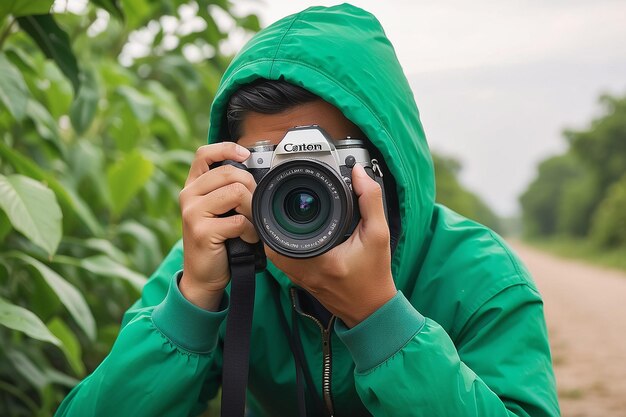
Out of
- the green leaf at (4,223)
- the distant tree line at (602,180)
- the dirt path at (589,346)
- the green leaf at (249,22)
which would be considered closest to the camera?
the green leaf at (4,223)

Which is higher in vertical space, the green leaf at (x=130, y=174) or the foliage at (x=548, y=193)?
the green leaf at (x=130, y=174)

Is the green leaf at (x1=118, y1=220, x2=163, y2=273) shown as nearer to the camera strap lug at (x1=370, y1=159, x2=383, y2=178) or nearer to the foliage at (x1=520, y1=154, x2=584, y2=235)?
the camera strap lug at (x1=370, y1=159, x2=383, y2=178)

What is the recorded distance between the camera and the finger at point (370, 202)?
1.14 metres

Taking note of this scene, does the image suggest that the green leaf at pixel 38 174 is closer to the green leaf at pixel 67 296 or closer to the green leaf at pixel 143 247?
the green leaf at pixel 67 296

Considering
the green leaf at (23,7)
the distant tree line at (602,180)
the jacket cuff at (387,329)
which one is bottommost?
the distant tree line at (602,180)

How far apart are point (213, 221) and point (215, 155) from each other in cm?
11

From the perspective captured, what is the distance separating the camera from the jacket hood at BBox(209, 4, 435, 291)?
1.27 meters

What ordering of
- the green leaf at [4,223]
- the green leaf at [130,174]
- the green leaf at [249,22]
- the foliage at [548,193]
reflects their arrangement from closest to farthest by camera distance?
the green leaf at [4,223] → the green leaf at [130,174] → the green leaf at [249,22] → the foliage at [548,193]

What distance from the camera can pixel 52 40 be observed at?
1.57 meters

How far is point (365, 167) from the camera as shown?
1.23m

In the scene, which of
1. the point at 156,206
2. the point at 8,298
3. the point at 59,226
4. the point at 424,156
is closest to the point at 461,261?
the point at 424,156

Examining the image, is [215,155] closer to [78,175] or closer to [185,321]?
[185,321]

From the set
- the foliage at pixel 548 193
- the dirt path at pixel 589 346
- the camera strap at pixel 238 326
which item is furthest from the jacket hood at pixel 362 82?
the foliage at pixel 548 193

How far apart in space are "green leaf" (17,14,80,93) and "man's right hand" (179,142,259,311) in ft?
1.55
